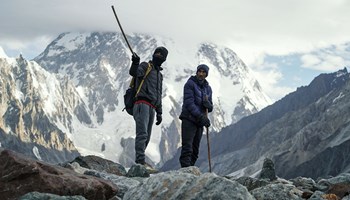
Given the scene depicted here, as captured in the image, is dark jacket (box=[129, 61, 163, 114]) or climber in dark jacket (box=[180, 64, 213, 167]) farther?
dark jacket (box=[129, 61, 163, 114])

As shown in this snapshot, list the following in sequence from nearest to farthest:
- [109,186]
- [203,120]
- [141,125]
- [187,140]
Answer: [109,186]
[203,120]
[187,140]
[141,125]

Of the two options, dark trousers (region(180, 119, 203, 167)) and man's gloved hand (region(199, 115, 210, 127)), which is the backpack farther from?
man's gloved hand (region(199, 115, 210, 127))

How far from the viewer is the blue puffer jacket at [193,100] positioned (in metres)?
12.5

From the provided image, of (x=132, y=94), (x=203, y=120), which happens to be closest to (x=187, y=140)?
(x=203, y=120)

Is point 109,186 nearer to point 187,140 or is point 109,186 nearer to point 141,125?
point 187,140

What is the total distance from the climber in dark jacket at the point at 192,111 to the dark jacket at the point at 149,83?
99 cm

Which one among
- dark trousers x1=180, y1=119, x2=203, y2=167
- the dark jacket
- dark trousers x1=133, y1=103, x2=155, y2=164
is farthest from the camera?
dark trousers x1=133, y1=103, x2=155, y2=164

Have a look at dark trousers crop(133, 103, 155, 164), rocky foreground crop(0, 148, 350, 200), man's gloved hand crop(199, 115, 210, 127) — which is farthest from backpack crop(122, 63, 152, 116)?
rocky foreground crop(0, 148, 350, 200)

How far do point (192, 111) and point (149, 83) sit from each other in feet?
4.82

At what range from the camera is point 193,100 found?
1266cm

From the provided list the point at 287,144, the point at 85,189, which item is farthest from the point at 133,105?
the point at 287,144

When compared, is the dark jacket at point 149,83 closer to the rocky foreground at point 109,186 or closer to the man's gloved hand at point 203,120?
the man's gloved hand at point 203,120

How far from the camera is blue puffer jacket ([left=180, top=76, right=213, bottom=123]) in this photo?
1255 centimetres

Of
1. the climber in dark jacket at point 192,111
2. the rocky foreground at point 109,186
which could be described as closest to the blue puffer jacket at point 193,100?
→ the climber in dark jacket at point 192,111
